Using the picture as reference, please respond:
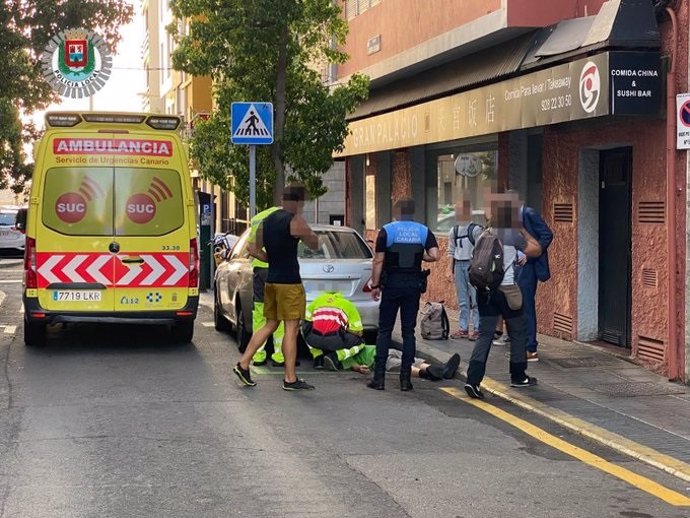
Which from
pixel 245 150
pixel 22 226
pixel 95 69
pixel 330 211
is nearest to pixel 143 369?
pixel 22 226

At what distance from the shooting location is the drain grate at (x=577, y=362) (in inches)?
428

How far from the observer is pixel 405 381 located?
962cm

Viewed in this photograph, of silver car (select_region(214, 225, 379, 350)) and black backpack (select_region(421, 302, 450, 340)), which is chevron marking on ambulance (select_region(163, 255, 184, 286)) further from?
black backpack (select_region(421, 302, 450, 340))

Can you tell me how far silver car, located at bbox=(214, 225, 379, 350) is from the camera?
11.6 m

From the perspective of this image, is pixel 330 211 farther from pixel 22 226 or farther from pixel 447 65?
pixel 22 226

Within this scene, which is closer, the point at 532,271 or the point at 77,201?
the point at 532,271

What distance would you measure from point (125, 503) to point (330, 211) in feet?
66.0

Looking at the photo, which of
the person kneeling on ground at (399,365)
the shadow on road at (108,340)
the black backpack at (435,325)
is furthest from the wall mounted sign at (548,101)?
the shadow on road at (108,340)

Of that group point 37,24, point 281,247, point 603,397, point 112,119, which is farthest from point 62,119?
point 37,24

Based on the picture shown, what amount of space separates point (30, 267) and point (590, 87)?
594 centimetres

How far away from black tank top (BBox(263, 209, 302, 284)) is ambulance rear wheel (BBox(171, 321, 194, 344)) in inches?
126

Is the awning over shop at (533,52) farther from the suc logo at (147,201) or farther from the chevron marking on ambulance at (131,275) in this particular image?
the chevron marking on ambulance at (131,275)

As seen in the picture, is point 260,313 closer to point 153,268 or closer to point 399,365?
point 399,365

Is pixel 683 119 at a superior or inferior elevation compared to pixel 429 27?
inferior
